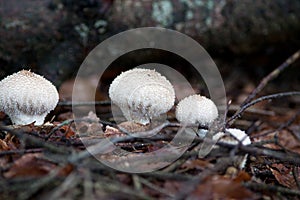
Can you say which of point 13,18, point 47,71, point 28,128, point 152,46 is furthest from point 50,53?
point 28,128

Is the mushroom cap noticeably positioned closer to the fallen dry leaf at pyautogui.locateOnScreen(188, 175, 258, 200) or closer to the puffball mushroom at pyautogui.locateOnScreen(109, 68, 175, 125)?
the puffball mushroom at pyautogui.locateOnScreen(109, 68, 175, 125)

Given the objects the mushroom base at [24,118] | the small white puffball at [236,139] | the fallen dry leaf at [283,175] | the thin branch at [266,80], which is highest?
the thin branch at [266,80]

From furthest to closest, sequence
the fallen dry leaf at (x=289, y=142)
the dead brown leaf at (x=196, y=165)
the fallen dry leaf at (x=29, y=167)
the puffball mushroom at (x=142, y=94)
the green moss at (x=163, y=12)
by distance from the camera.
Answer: the green moss at (x=163, y=12), the fallen dry leaf at (x=289, y=142), the puffball mushroom at (x=142, y=94), the dead brown leaf at (x=196, y=165), the fallen dry leaf at (x=29, y=167)

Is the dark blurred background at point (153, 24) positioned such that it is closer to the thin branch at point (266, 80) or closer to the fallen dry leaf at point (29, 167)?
the thin branch at point (266, 80)

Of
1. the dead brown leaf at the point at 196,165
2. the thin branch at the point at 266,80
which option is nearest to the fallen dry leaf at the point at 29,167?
the dead brown leaf at the point at 196,165

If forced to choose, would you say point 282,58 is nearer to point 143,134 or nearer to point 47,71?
point 47,71

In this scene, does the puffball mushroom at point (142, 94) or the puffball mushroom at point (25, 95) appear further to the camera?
the puffball mushroom at point (142, 94)

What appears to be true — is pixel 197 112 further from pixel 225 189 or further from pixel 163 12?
pixel 163 12

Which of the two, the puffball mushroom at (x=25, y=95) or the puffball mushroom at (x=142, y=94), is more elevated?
the puffball mushroom at (x=142, y=94)
